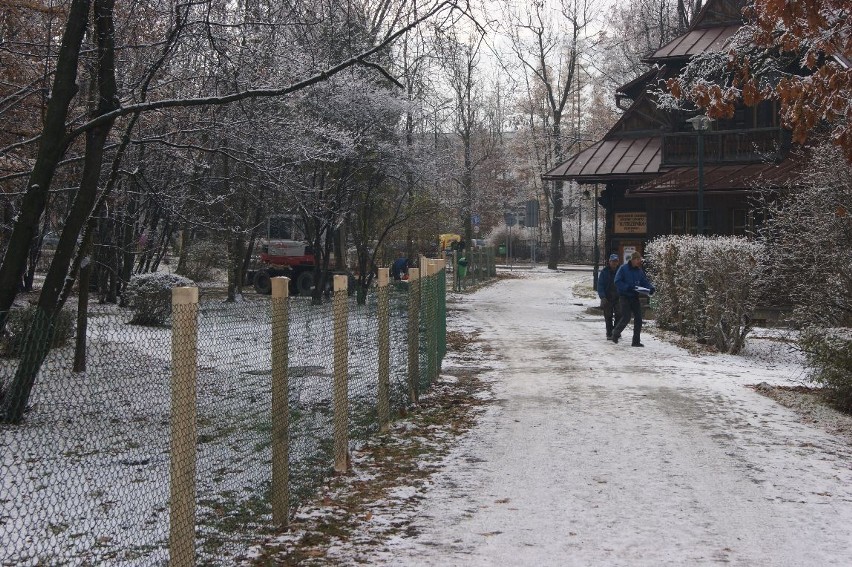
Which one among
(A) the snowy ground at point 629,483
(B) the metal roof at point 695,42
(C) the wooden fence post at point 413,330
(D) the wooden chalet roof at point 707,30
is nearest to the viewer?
(A) the snowy ground at point 629,483

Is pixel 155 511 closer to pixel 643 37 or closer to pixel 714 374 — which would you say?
pixel 714 374

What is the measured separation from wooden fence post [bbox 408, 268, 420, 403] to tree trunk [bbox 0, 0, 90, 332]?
3.86m

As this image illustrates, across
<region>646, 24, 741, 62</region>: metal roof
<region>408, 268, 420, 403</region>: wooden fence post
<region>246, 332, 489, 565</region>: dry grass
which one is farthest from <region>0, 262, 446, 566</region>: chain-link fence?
<region>646, 24, 741, 62</region>: metal roof

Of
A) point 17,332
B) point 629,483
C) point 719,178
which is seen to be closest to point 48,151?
point 17,332

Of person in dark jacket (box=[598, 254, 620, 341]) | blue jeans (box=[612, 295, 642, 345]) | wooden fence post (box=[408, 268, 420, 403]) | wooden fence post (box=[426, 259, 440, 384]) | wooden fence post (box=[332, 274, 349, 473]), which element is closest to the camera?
wooden fence post (box=[332, 274, 349, 473])

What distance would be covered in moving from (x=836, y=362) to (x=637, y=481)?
183 inches

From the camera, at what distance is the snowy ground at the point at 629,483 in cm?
600

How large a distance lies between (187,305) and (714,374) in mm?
11129

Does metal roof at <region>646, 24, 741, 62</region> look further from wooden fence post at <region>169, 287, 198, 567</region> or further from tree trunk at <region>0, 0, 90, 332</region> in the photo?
wooden fence post at <region>169, 287, 198, 567</region>

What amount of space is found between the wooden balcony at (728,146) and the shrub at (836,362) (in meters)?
15.6

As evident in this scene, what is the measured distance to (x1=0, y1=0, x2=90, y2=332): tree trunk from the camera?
29.2ft

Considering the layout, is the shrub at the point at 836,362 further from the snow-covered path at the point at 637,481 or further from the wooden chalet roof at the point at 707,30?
the wooden chalet roof at the point at 707,30

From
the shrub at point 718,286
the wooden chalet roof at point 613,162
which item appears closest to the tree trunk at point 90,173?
the shrub at point 718,286

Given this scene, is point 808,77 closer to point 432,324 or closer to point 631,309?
point 432,324
